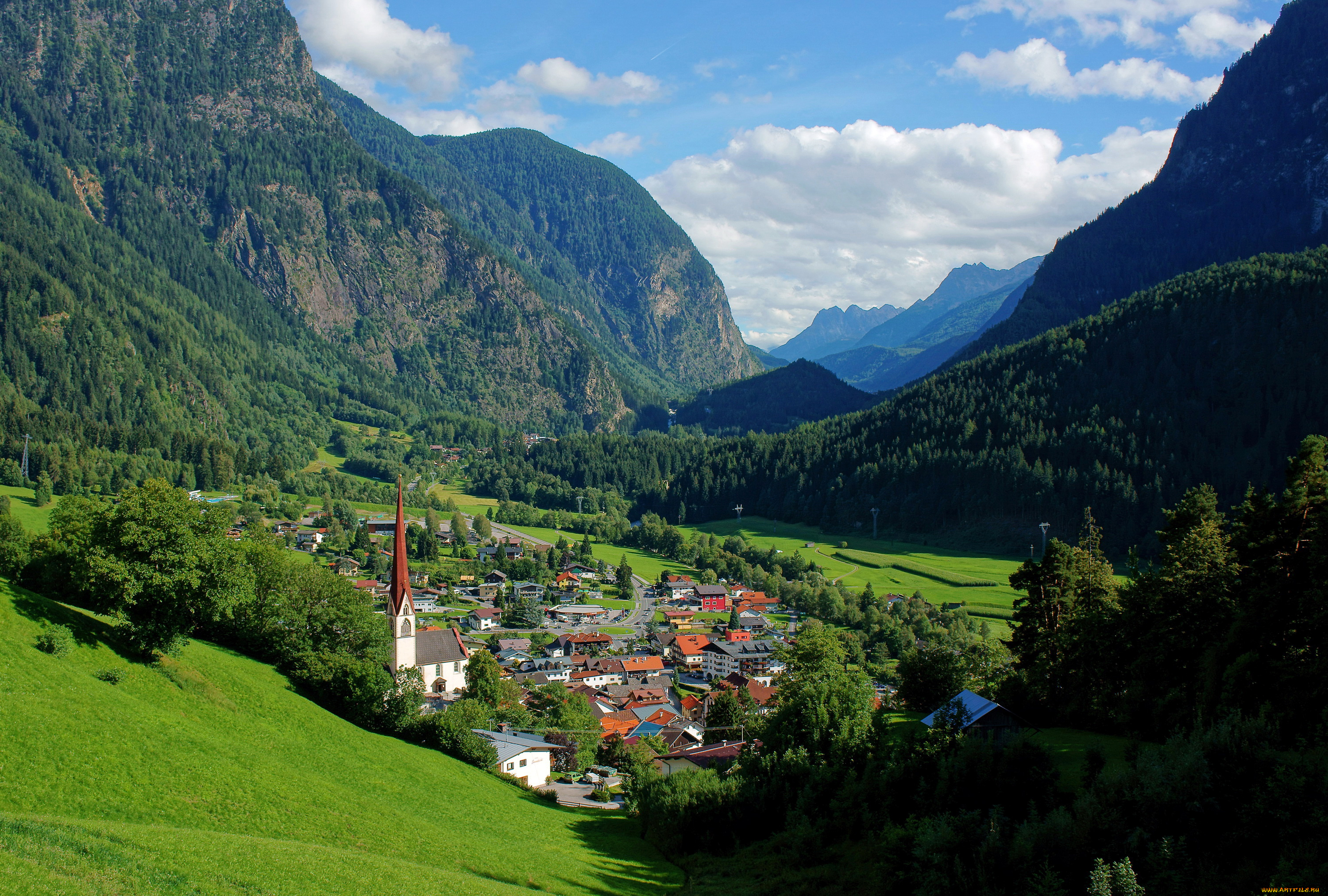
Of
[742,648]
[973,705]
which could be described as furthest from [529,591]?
[973,705]

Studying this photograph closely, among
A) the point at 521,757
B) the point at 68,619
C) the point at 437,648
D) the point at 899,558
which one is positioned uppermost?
the point at 68,619

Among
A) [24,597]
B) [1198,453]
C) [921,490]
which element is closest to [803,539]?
[921,490]

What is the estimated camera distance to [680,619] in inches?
4528

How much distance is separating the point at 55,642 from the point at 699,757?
3401cm

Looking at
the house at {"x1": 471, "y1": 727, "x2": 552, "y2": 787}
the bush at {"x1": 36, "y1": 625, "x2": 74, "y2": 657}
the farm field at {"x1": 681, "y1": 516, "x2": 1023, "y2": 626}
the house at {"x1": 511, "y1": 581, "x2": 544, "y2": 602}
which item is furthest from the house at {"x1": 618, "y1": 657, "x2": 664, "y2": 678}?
the bush at {"x1": 36, "y1": 625, "x2": 74, "y2": 657}

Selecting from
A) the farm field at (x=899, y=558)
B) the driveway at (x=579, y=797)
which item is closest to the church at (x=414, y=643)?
the driveway at (x=579, y=797)

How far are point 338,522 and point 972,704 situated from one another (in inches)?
5411

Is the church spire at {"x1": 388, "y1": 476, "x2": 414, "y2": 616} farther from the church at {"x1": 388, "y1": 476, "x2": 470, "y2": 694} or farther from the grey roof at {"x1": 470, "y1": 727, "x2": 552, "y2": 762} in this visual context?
the grey roof at {"x1": 470, "y1": 727, "x2": 552, "y2": 762}

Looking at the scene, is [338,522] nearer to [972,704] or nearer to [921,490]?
[921,490]

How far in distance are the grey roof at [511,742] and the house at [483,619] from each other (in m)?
55.8

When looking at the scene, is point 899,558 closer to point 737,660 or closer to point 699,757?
point 737,660

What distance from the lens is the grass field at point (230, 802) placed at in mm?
18516

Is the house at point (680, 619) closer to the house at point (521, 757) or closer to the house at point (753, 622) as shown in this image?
the house at point (753, 622)

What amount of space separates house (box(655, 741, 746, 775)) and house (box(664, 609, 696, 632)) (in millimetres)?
55143
